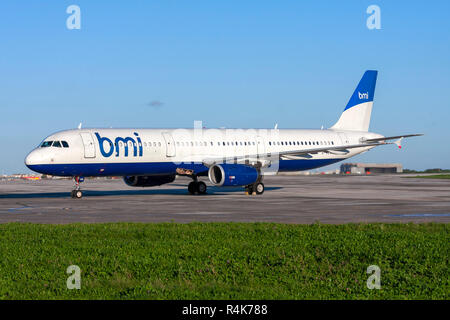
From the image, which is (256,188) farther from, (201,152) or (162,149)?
(162,149)

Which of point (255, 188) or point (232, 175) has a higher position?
point (232, 175)

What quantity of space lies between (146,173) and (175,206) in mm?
8744

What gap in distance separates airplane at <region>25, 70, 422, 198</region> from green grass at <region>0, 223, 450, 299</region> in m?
17.5

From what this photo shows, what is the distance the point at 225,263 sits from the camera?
39.1ft

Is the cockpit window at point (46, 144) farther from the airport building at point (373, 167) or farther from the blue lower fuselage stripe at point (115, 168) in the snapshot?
the airport building at point (373, 167)

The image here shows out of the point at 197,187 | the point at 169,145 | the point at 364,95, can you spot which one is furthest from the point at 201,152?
the point at 364,95

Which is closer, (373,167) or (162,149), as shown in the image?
(162,149)

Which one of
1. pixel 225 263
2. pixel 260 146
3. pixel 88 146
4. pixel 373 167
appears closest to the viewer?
pixel 225 263

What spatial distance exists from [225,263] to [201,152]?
26.8 m

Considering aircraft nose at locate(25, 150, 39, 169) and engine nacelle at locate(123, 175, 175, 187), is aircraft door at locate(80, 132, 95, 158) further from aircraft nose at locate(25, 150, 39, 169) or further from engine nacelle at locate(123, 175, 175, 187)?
engine nacelle at locate(123, 175, 175, 187)

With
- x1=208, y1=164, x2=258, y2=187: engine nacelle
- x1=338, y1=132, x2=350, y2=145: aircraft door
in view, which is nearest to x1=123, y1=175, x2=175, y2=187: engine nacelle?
x1=208, y1=164, x2=258, y2=187: engine nacelle

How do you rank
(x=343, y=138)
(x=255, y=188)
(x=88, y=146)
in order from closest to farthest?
(x=88, y=146) → (x=255, y=188) → (x=343, y=138)

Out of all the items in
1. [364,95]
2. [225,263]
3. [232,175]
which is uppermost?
[364,95]

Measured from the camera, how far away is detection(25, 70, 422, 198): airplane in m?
34.1
